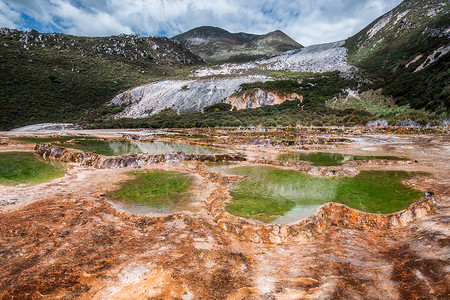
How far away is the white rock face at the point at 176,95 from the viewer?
59156 millimetres

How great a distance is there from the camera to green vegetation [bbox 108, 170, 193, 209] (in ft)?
22.6

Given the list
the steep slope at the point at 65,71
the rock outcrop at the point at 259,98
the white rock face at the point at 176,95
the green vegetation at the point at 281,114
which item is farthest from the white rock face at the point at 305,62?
the rock outcrop at the point at 259,98

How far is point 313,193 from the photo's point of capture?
698 centimetres

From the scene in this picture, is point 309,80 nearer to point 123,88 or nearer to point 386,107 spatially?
Answer: point 386,107

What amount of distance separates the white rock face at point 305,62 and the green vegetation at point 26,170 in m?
76.0

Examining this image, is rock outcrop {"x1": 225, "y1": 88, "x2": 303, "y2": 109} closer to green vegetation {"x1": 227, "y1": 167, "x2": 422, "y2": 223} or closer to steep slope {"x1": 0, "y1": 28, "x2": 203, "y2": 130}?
steep slope {"x1": 0, "y1": 28, "x2": 203, "y2": 130}

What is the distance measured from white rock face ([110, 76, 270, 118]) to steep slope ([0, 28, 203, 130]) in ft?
16.5

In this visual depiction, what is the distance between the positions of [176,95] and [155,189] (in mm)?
58148

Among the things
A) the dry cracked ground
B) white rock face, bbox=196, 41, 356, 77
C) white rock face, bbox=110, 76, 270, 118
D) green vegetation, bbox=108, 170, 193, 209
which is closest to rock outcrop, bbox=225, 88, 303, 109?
white rock face, bbox=110, 76, 270, 118

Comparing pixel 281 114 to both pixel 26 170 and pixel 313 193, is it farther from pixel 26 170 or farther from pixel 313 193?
pixel 26 170

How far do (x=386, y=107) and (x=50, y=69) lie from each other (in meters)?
83.1

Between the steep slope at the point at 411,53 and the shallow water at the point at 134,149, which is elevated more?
the steep slope at the point at 411,53

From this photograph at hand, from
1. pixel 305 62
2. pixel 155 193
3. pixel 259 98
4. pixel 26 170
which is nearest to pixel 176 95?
pixel 259 98

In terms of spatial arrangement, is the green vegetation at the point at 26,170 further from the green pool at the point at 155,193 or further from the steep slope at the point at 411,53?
the steep slope at the point at 411,53
